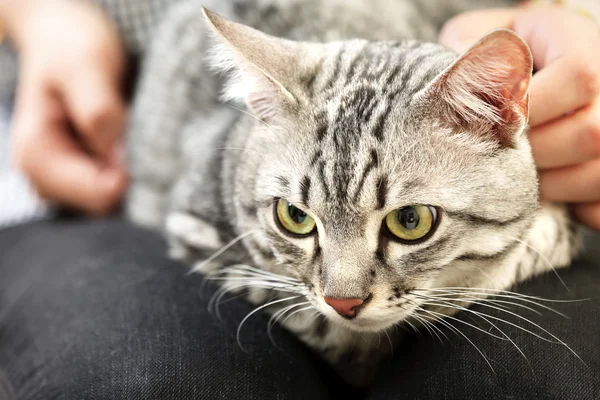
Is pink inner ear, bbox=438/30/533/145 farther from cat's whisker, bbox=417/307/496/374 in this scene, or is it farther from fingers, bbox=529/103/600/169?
cat's whisker, bbox=417/307/496/374

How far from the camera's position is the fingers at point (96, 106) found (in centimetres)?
163

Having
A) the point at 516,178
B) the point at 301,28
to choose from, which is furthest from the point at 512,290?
the point at 301,28

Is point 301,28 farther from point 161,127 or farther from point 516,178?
point 516,178

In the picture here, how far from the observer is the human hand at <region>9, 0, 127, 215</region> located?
63.9 inches

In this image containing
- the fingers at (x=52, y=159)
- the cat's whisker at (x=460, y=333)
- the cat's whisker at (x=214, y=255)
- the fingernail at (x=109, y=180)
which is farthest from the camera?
the fingernail at (x=109, y=180)

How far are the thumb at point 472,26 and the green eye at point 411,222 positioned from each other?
44 cm

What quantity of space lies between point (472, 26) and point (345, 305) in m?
0.73

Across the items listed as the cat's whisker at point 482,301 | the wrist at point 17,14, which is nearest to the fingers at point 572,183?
the cat's whisker at point 482,301

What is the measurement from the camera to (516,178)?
36.0 inches

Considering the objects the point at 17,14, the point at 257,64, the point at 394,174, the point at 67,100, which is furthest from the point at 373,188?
the point at 17,14

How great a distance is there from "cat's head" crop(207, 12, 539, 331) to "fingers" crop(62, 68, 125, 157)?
80cm

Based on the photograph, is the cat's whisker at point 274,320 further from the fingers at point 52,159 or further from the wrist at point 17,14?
the wrist at point 17,14

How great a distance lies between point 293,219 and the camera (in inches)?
38.6

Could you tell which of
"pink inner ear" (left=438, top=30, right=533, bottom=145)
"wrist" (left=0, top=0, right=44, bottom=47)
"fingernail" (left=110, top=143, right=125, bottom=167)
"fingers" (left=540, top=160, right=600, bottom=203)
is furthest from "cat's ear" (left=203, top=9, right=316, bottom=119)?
"wrist" (left=0, top=0, right=44, bottom=47)
